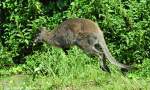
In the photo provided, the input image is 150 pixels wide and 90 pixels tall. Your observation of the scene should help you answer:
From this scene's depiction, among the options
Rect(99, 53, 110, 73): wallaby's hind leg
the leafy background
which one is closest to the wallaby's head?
the leafy background

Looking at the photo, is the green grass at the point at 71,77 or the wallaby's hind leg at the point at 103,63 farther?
the wallaby's hind leg at the point at 103,63

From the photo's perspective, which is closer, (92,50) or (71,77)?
(71,77)

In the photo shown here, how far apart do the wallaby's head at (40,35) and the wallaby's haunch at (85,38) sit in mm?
368

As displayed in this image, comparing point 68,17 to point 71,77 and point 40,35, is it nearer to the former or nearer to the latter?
point 40,35

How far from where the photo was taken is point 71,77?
29.8 feet

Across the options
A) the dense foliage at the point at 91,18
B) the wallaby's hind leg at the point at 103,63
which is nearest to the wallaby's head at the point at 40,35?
the dense foliage at the point at 91,18

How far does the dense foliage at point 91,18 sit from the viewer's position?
35.9 feet

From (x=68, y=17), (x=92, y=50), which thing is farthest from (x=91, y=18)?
(x=92, y=50)

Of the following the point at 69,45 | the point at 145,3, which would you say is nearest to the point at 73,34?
the point at 69,45

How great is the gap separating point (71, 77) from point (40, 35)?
7.90 feet

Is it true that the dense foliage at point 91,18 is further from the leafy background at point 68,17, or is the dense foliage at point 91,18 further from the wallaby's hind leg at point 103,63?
the wallaby's hind leg at point 103,63

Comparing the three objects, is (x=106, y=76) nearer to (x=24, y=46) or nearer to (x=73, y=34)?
(x=73, y=34)

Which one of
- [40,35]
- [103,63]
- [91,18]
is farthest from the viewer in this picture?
[91,18]

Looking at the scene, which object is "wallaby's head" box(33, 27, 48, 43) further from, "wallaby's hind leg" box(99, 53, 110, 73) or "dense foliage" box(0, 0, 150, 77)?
"wallaby's hind leg" box(99, 53, 110, 73)
